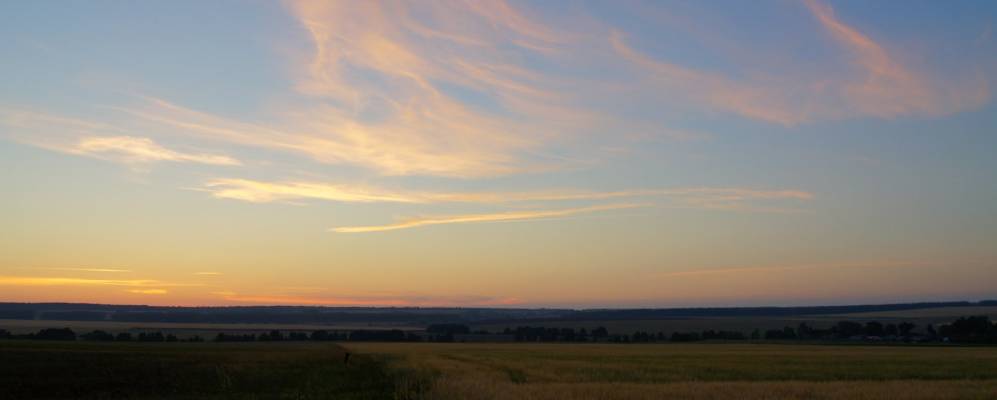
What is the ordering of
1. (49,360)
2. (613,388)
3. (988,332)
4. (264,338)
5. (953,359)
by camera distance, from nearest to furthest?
(613,388), (49,360), (953,359), (988,332), (264,338)

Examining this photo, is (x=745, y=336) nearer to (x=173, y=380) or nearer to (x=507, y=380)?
(x=507, y=380)

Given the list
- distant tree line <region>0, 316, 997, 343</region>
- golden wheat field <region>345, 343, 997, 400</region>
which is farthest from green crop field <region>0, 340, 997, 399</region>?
distant tree line <region>0, 316, 997, 343</region>

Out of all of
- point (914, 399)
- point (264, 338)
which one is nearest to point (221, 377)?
point (914, 399)

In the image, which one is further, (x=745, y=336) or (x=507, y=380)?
(x=745, y=336)

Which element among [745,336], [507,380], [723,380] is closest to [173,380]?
[507,380]

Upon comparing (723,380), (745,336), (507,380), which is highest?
(507,380)

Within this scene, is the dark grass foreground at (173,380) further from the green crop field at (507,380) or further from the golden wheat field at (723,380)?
the golden wheat field at (723,380)

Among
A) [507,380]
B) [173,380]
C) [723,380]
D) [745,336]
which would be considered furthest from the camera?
[745,336]

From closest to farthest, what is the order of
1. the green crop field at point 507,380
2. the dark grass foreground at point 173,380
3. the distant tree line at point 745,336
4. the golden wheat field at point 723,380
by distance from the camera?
1. the golden wheat field at point 723,380
2. the green crop field at point 507,380
3. the dark grass foreground at point 173,380
4. the distant tree line at point 745,336

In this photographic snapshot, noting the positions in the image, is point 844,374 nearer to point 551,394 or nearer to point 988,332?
point 551,394

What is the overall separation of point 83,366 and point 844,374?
3658 cm

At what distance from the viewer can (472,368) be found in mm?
41969

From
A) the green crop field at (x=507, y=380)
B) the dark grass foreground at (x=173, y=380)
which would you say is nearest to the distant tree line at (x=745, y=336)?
the green crop field at (x=507, y=380)

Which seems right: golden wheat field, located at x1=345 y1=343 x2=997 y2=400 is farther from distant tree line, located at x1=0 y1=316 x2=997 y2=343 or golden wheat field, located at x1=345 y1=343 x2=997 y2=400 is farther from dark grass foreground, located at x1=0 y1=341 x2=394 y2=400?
distant tree line, located at x1=0 y1=316 x2=997 y2=343
